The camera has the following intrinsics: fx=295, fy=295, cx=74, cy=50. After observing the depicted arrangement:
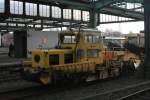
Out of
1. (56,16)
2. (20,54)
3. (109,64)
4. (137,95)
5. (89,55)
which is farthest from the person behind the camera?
(56,16)

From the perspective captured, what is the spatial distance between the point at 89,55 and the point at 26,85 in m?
3.67

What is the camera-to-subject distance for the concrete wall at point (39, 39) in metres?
29.0

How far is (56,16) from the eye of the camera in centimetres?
4309

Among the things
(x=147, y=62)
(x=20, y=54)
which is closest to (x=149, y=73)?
(x=147, y=62)

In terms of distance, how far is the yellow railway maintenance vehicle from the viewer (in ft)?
43.5

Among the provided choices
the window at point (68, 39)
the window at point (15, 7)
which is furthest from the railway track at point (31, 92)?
the window at point (15, 7)

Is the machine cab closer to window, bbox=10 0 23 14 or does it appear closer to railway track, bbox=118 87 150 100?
railway track, bbox=118 87 150 100

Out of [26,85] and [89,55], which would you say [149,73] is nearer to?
[89,55]

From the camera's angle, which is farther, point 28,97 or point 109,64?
point 109,64

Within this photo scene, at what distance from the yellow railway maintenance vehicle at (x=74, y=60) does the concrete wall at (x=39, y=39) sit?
12.7 meters

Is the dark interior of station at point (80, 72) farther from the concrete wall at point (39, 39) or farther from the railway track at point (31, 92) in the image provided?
the concrete wall at point (39, 39)

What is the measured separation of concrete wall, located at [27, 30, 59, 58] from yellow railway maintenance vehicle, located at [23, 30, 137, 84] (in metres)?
12.7

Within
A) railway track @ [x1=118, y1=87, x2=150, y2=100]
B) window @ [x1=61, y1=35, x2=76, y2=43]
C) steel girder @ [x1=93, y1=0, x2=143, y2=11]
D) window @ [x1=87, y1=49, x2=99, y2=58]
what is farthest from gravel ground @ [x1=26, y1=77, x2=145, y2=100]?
steel girder @ [x1=93, y1=0, x2=143, y2=11]

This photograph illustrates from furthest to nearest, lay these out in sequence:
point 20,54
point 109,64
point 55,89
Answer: point 20,54 → point 109,64 → point 55,89
